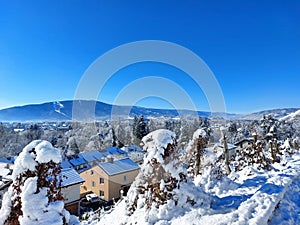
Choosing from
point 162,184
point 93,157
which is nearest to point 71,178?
point 93,157

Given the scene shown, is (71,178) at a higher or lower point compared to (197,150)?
lower

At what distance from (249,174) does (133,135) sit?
3422cm

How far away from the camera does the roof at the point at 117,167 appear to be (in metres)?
22.0

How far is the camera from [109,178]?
21469 mm

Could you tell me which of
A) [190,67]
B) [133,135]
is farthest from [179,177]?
[133,135]

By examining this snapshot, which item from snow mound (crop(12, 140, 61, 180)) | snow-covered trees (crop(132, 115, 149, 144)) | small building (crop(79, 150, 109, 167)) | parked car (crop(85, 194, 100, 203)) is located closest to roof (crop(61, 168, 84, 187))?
parked car (crop(85, 194, 100, 203))

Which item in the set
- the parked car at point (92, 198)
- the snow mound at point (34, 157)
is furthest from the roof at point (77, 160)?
the snow mound at point (34, 157)

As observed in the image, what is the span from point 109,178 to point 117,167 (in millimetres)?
1819

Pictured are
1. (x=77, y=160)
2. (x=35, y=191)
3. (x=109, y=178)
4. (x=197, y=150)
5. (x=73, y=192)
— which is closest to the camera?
(x=35, y=191)

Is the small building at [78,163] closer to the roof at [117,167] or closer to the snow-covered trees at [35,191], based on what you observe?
the roof at [117,167]

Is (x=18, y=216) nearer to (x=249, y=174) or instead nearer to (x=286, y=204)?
(x=286, y=204)

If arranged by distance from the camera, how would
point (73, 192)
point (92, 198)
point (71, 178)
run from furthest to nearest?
point (92, 198) < point (71, 178) < point (73, 192)

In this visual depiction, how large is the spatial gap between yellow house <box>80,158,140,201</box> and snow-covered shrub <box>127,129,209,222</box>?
54.4ft

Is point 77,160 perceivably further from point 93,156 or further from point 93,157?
point 93,156
